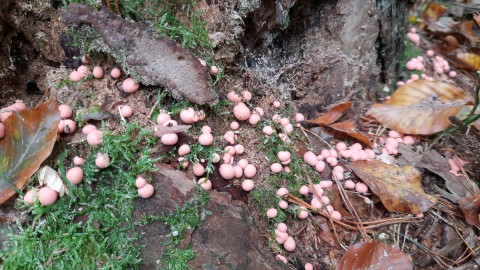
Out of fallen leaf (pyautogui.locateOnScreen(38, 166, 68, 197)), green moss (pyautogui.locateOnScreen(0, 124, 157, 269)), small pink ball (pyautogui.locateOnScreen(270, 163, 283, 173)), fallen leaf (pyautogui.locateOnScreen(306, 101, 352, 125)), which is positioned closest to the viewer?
green moss (pyautogui.locateOnScreen(0, 124, 157, 269))

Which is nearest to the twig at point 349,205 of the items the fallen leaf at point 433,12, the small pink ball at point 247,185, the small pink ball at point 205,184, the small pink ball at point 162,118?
the small pink ball at point 247,185

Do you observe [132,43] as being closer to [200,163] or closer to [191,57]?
[191,57]

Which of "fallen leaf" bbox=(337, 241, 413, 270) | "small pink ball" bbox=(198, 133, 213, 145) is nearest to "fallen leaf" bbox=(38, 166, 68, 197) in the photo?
"small pink ball" bbox=(198, 133, 213, 145)

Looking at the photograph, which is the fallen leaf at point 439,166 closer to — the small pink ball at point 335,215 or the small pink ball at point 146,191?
the small pink ball at point 335,215

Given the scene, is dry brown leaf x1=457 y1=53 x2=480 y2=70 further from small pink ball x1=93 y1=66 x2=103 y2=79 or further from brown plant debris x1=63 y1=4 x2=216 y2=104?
small pink ball x1=93 y1=66 x2=103 y2=79

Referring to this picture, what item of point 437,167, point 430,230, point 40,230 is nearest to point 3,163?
point 40,230

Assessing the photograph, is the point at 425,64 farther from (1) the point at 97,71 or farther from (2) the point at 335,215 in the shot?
(1) the point at 97,71

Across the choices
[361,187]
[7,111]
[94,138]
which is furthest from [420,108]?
[7,111]
